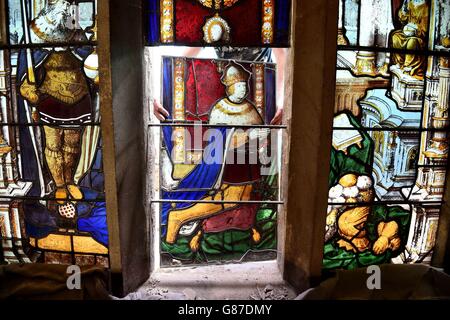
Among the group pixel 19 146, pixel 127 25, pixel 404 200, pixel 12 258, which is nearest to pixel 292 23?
pixel 127 25

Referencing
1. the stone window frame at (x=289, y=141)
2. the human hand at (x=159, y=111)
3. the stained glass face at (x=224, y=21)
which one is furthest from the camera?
the human hand at (x=159, y=111)

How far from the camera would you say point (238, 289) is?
2.11 m

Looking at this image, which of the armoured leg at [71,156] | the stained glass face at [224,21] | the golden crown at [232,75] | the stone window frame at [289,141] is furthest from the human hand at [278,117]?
the armoured leg at [71,156]

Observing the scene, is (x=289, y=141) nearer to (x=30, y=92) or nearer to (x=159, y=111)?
(x=159, y=111)

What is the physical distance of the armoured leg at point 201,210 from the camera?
7.56 feet

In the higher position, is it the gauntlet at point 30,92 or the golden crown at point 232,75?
the golden crown at point 232,75

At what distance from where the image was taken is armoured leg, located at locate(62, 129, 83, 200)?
1988 mm

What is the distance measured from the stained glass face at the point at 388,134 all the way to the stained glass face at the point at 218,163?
1.88 feet

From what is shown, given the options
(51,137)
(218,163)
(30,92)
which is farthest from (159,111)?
(30,92)

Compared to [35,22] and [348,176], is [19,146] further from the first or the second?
[348,176]

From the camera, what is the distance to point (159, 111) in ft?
7.26

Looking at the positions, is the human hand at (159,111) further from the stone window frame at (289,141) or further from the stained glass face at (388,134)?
the stained glass face at (388,134)

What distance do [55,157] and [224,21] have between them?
67.8 inches

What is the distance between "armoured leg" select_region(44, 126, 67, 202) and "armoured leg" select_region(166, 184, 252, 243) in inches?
35.5
